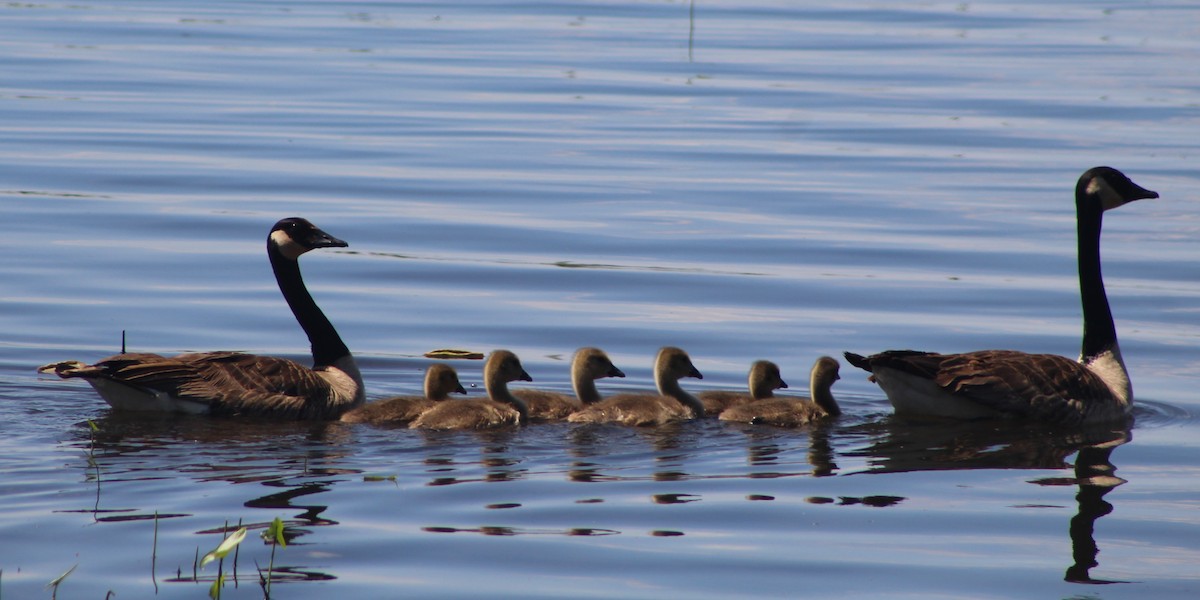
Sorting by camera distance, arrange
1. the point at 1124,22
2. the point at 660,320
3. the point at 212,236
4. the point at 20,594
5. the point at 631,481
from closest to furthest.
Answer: the point at 20,594
the point at 631,481
the point at 660,320
the point at 212,236
the point at 1124,22

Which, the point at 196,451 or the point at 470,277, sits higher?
the point at 470,277

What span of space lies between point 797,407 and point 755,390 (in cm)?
49

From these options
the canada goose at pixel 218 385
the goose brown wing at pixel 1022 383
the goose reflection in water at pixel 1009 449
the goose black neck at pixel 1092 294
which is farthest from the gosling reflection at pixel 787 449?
the canada goose at pixel 218 385

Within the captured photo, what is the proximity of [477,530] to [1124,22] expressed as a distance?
114ft

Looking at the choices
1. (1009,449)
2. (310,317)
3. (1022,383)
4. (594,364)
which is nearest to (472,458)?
(594,364)

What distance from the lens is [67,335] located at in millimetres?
14727

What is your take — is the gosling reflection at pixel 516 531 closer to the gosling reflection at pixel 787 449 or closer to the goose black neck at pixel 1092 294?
the gosling reflection at pixel 787 449

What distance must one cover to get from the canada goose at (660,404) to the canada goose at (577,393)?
139 millimetres

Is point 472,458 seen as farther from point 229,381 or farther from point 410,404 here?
point 229,381

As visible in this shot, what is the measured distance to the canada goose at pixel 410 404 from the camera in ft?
39.1

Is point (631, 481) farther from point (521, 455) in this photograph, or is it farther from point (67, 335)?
point (67, 335)

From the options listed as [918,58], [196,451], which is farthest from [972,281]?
[918,58]

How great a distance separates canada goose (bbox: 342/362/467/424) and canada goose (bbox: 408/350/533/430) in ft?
0.34

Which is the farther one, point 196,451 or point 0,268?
point 0,268
